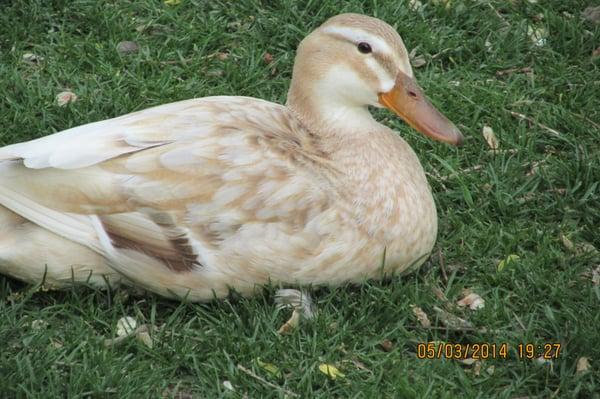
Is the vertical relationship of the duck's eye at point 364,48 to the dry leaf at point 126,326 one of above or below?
above

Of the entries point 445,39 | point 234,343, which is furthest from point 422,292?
point 445,39

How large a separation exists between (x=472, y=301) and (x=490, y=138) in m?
1.27

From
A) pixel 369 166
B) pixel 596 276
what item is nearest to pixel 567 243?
pixel 596 276

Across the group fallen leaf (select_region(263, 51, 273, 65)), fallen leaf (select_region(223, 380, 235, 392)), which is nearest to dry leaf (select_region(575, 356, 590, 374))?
fallen leaf (select_region(223, 380, 235, 392))

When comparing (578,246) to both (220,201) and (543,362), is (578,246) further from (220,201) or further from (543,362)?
(220,201)

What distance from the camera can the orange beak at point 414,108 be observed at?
4.61 m

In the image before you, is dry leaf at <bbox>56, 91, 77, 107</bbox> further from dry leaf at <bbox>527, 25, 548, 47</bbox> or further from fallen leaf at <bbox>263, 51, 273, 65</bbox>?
dry leaf at <bbox>527, 25, 548, 47</bbox>

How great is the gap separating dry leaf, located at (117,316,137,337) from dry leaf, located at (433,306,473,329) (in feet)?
3.98

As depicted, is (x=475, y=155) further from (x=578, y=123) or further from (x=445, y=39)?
(x=445, y=39)

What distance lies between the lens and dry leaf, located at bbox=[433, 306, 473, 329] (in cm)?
439

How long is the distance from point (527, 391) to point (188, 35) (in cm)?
298
